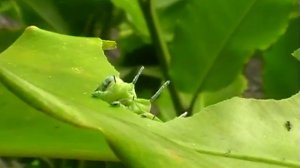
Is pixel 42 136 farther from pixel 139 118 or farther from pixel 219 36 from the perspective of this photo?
pixel 219 36

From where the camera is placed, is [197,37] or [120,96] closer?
[120,96]

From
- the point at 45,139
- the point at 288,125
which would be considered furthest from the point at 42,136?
the point at 288,125

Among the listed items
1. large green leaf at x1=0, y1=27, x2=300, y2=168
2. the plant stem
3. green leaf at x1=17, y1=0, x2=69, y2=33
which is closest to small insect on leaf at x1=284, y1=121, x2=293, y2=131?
large green leaf at x1=0, y1=27, x2=300, y2=168

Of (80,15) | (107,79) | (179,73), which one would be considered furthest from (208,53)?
(107,79)

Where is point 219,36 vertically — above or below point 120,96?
below

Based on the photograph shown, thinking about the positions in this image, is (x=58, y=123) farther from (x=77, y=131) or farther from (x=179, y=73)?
(x=179, y=73)

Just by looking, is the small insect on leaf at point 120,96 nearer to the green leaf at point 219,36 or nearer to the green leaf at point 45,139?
the green leaf at point 45,139

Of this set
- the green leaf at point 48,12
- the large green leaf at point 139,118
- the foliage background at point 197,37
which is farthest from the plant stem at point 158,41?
the large green leaf at point 139,118

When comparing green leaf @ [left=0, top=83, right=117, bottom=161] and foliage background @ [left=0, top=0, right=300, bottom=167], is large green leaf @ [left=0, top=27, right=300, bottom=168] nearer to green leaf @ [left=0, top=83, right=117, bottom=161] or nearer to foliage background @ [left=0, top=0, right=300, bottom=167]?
green leaf @ [left=0, top=83, right=117, bottom=161]
